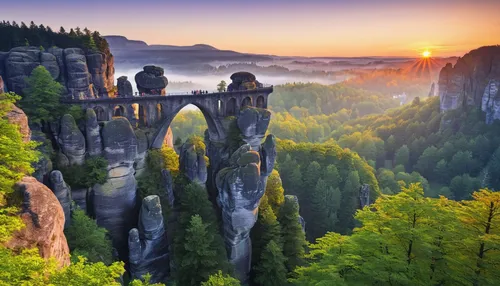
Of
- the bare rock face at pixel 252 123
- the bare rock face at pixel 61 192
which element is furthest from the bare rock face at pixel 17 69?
the bare rock face at pixel 252 123

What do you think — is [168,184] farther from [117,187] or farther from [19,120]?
[19,120]

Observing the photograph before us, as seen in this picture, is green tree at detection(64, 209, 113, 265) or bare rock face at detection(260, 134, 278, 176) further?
bare rock face at detection(260, 134, 278, 176)

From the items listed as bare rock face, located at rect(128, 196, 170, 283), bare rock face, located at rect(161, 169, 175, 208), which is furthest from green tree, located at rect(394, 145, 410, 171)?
bare rock face, located at rect(128, 196, 170, 283)

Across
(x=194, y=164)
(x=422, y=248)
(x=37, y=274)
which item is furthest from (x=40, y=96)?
(x=422, y=248)

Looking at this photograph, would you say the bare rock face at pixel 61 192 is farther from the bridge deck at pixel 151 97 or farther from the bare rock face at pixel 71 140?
the bridge deck at pixel 151 97

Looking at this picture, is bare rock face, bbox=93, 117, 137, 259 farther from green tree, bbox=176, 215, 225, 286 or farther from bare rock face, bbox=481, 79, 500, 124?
bare rock face, bbox=481, 79, 500, 124
